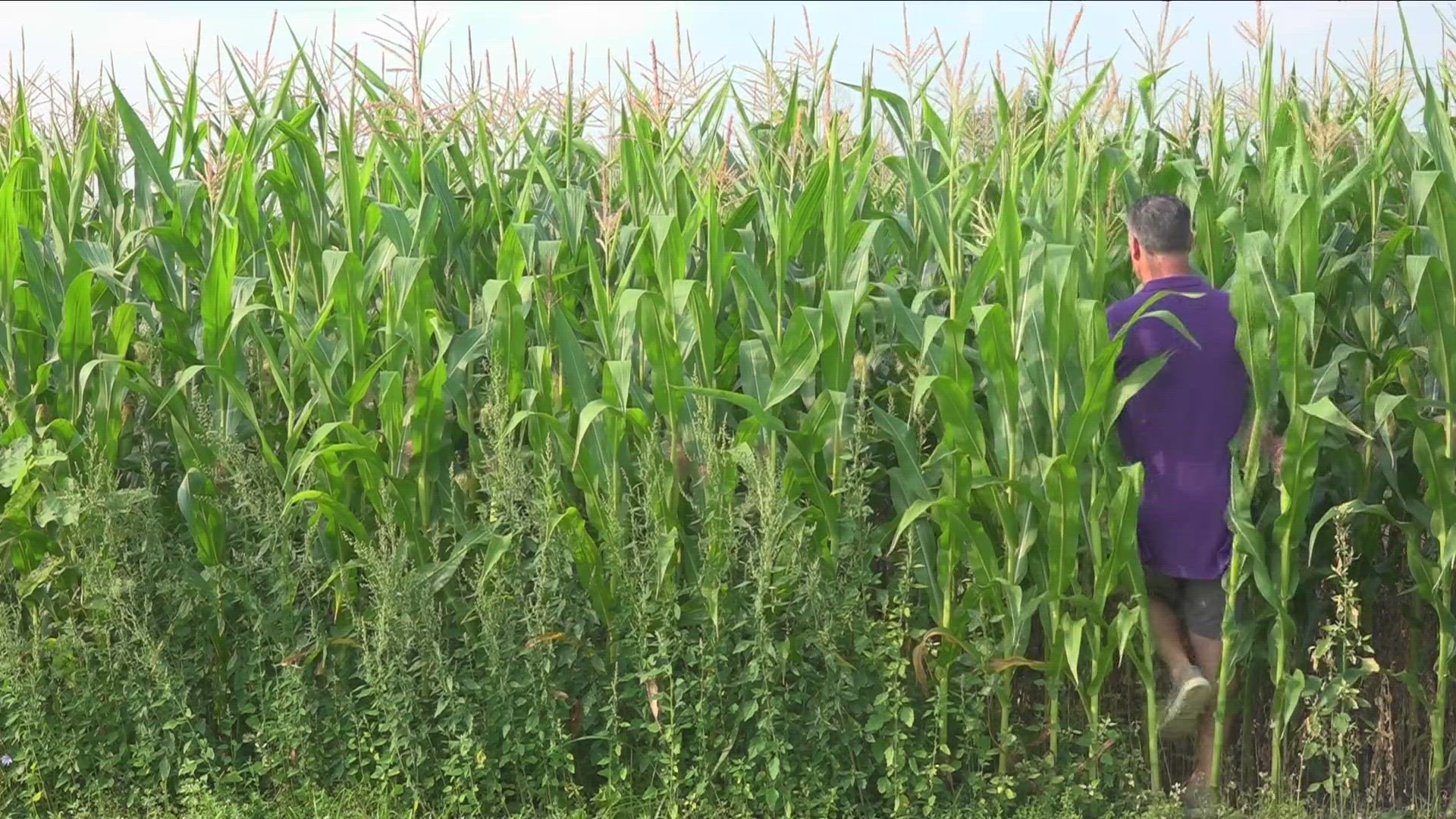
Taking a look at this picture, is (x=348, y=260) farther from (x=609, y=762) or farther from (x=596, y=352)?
(x=609, y=762)

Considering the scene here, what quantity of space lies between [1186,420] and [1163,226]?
1.98 feet

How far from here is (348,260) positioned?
499cm

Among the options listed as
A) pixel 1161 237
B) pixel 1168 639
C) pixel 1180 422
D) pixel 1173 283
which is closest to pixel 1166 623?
pixel 1168 639

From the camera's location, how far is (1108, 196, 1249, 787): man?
4832mm

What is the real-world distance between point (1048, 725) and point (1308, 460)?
1157mm

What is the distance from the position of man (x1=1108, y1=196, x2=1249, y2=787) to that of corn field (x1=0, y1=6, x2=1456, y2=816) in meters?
0.12

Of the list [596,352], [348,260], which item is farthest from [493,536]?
[348,260]

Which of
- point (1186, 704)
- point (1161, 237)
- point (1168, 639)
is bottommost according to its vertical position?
point (1186, 704)

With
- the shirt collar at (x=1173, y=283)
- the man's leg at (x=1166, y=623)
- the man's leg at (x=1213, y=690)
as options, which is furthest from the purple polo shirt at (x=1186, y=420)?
the man's leg at (x=1213, y=690)

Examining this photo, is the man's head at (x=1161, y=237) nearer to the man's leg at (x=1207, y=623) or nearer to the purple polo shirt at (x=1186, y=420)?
the purple polo shirt at (x=1186, y=420)

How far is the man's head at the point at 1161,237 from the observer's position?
15.8 ft

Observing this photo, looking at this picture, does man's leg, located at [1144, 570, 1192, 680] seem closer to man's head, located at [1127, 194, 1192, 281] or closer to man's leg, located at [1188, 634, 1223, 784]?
man's leg, located at [1188, 634, 1223, 784]

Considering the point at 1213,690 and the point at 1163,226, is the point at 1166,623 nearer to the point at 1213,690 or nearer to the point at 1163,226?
the point at 1213,690

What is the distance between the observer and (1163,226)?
482 cm
